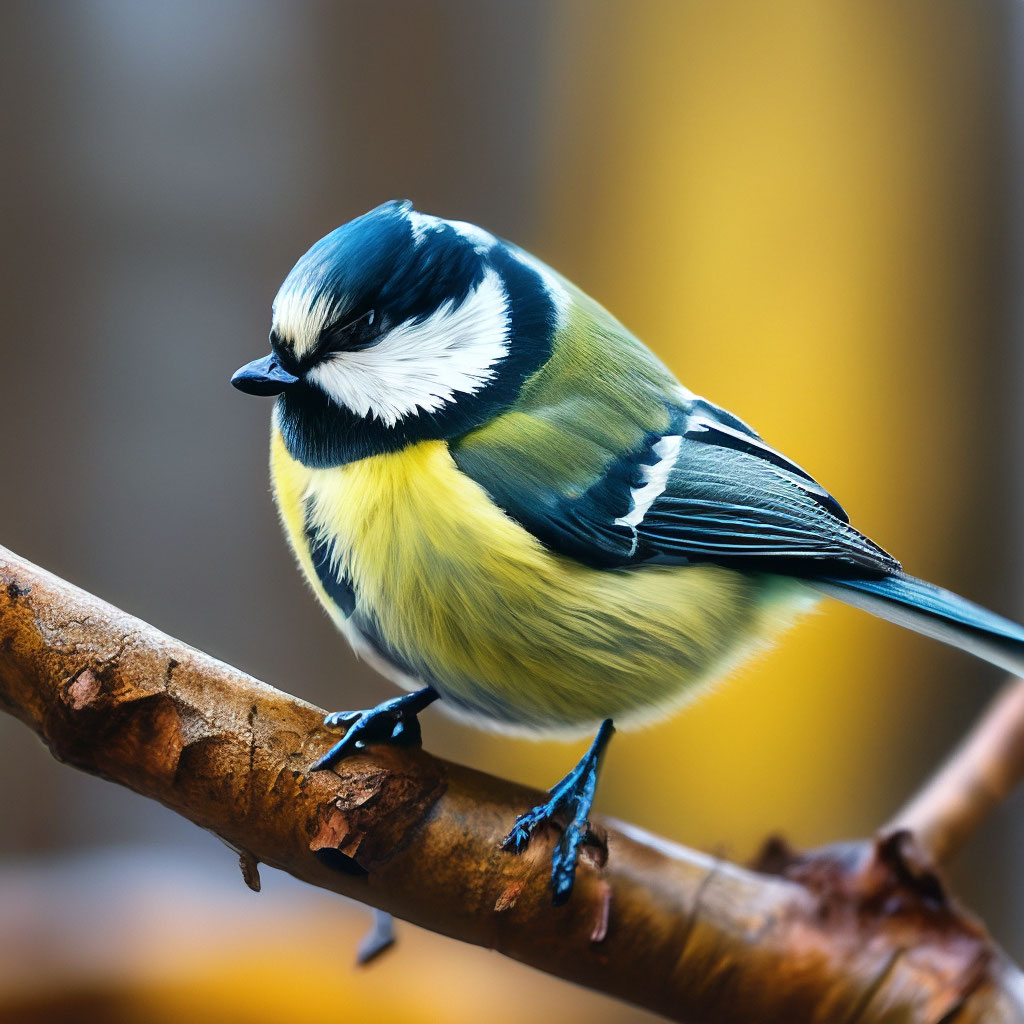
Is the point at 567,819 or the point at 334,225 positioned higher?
the point at 334,225

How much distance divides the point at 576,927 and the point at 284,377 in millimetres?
325

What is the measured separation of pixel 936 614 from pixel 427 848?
0.28 meters

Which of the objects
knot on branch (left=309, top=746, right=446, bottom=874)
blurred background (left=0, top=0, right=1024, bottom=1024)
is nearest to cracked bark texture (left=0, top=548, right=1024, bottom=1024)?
knot on branch (left=309, top=746, right=446, bottom=874)

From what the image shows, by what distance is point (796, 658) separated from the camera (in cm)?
103

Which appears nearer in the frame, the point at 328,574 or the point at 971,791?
the point at 328,574

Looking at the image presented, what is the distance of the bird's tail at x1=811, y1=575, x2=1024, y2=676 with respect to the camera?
1.56ft

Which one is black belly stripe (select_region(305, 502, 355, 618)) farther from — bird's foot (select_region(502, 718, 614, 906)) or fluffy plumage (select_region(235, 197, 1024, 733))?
bird's foot (select_region(502, 718, 614, 906))

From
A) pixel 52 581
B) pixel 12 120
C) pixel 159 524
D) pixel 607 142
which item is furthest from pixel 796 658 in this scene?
pixel 12 120

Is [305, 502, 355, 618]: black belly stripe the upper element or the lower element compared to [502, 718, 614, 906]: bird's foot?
upper

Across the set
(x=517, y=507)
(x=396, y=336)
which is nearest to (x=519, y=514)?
(x=517, y=507)

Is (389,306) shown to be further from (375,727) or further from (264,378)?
(375,727)

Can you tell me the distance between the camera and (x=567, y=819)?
52 centimetres

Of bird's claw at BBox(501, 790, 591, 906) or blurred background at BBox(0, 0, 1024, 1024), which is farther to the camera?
blurred background at BBox(0, 0, 1024, 1024)

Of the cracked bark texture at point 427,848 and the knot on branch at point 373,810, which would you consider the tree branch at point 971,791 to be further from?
the knot on branch at point 373,810
